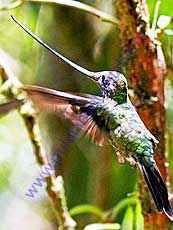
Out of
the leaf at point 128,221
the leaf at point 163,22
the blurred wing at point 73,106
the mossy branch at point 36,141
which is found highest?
the leaf at point 163,22

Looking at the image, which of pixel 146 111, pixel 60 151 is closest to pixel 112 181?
pixel 60 151

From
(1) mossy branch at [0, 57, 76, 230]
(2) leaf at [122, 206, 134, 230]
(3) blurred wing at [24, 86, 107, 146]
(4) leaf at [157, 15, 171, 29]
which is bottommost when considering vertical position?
(2) leaf at [122, 206, 134, 230]

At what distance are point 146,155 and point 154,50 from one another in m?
0.22

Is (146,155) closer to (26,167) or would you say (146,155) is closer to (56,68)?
(56,68)

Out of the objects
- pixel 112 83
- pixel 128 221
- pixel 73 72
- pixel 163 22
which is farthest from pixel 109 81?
pixel 73 72

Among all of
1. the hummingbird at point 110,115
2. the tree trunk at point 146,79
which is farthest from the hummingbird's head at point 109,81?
the tree trunk at point 146,79

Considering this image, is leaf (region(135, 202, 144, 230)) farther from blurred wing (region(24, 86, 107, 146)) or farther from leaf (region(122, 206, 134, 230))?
blurred wing (region(24, 86, 107, 146))

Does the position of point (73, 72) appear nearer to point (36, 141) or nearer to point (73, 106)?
point (36, 141)

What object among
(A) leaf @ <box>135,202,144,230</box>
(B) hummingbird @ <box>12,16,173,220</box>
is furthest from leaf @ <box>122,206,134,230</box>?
(B) hummingbird @ <box>12,16,173,220</box>

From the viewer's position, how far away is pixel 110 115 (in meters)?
0.74

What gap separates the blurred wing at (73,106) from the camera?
67 centimetres

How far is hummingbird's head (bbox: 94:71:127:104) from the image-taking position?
650 mm

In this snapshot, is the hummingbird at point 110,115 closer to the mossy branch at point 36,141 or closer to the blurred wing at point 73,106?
the blurred wing at point 73,106

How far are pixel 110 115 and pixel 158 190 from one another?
0.47ft
